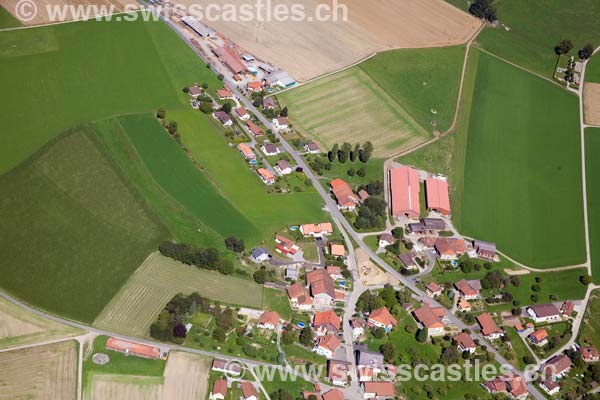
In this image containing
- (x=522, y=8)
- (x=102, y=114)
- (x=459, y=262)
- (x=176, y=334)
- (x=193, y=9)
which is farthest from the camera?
(x=522, y=8)

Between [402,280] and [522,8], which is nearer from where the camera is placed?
[402,280]

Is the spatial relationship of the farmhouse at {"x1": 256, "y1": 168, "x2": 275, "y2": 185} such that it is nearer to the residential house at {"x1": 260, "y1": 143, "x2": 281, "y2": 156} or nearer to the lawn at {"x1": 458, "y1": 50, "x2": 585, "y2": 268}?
the residential house at {"x1": 260, "y1": 143, "x2": 281, "y2": 156}

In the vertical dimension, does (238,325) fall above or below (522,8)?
below

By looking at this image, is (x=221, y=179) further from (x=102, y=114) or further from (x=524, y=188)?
(x=524, y=188)

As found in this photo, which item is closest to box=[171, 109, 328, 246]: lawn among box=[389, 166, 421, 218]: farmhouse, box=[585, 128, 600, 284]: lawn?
box=[389, 166, 421, 218]: farmhouse

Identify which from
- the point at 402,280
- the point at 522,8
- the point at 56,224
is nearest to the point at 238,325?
the point at 402,280

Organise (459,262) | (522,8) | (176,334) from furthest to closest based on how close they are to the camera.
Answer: (522,8) < (459,262) < (176,334)

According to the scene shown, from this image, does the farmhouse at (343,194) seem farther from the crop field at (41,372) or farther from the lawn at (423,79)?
the crop field at (41,372)

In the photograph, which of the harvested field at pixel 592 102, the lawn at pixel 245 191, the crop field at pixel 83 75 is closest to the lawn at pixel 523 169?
the harvested field at pixel 592 102
